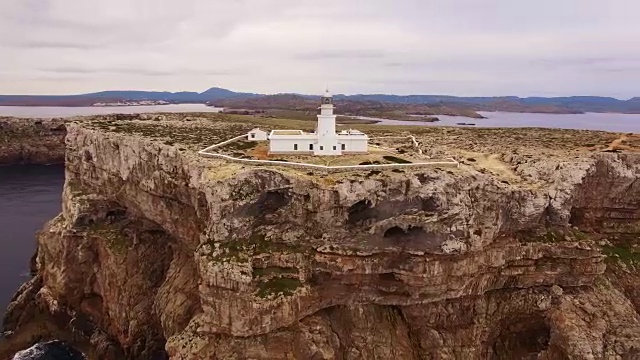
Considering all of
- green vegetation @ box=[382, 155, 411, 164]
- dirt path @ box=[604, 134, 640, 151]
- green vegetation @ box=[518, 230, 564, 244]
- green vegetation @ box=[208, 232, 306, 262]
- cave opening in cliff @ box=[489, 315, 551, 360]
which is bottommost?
cave opening in cliff @ box=[489, 315, 551, 360]

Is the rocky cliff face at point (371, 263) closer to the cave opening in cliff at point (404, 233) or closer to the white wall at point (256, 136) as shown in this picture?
the cave opening in cliff at point (404, 233)

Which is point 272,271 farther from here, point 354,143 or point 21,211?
point 21,211

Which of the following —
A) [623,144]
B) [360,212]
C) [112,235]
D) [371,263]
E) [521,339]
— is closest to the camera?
[371,263]

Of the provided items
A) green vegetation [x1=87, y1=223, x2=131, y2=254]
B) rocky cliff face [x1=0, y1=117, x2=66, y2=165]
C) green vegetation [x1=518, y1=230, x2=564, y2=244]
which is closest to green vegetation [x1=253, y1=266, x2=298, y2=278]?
green vegetation [x1=518, y1=230, x2=564, y2=244]

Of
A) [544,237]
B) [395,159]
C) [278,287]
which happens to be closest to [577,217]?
[544,237]

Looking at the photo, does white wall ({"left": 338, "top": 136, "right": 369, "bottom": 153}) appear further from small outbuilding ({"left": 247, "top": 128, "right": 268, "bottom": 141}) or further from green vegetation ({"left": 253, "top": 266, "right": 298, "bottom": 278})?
green vegetation ({"left": 253, "top": 266, "right": 298, "bottom": 278})

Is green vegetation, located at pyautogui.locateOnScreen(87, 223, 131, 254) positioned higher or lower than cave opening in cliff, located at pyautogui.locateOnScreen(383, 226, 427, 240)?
lower

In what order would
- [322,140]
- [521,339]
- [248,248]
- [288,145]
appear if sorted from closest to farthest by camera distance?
1. [248,248]
2. [521,339]
3. [322,140]
4. [288,145]
